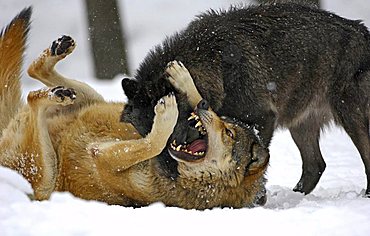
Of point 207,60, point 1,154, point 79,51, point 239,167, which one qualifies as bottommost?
point 79,51

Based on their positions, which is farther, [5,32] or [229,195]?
[5,32]

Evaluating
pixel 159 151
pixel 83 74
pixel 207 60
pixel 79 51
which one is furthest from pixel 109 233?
pixel 79 51

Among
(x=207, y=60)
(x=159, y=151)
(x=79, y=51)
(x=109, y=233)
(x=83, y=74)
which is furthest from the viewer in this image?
(x=79, y=51)

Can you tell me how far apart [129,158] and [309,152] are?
2.61 metres

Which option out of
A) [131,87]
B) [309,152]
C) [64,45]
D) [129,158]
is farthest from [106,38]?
[129,158]

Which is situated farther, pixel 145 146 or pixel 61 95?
pixel 61 95

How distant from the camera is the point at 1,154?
5188mm

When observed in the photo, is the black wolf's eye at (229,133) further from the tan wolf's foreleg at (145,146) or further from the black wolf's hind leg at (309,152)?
the black wolf's hind leg at (309,152)

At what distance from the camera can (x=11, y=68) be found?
19.3 feet

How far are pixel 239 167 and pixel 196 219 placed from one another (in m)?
1.62

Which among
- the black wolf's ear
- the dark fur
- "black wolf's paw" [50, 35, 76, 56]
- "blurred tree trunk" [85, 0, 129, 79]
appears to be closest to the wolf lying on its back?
the black wolf's ear

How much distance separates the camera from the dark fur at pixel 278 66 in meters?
5.93

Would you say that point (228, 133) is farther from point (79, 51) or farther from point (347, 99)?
point (79, 51)

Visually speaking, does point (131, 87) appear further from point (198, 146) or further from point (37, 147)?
point (37, 147)
